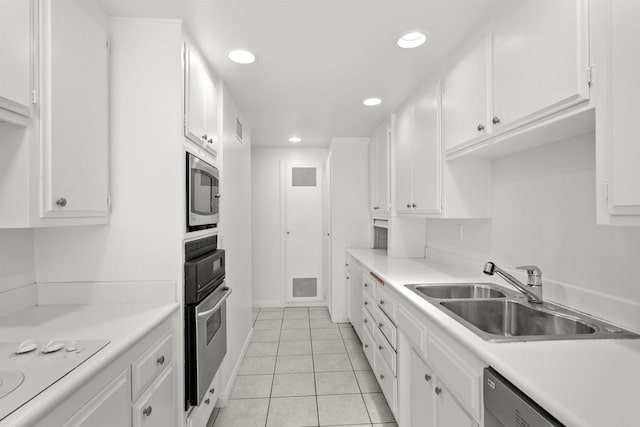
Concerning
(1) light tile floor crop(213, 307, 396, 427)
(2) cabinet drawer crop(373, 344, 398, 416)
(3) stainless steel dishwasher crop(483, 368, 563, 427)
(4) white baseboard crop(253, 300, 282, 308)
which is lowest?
(1) light tile floor crop(213, 307, 396, 427)

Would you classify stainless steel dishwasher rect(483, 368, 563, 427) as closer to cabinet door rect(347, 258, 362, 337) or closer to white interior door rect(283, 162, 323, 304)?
cabinet door rect(347, 258, 362, 337)

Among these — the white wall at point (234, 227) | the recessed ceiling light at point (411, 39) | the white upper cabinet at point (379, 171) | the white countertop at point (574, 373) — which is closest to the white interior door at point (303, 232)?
the white upper cabinet at point (379, 171)

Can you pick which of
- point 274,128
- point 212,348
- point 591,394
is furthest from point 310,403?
point 274,128

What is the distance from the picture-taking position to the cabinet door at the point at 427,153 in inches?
82.8

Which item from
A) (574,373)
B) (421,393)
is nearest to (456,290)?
(421,393)

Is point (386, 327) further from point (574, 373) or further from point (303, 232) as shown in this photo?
point (303, 232)

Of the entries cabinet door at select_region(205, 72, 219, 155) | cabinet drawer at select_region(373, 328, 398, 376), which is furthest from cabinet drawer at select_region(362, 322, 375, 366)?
cabinet door at select_region(205, 72, 219, 155)

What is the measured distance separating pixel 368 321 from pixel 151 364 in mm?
1817

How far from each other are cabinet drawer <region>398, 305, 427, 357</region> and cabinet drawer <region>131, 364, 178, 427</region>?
1228mm

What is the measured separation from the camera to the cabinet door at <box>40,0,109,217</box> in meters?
1.15

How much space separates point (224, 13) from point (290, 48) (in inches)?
16.8

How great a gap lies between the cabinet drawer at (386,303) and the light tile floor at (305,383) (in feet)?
2.36

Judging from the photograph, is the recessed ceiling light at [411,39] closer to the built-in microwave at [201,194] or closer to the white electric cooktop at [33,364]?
the built-in microwave at [201,194]

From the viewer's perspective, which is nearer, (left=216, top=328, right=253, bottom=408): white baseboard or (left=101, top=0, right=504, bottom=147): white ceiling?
(left=101, top=0, right=504, bottom=147): white ceiling
